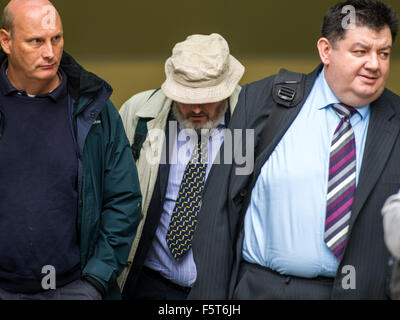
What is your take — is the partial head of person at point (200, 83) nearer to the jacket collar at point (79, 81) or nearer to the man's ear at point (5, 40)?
the jacket collar at point (79, 81)

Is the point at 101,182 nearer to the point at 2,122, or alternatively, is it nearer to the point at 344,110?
the point at 2,122

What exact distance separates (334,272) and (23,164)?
1431 mm

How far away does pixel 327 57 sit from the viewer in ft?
10.6

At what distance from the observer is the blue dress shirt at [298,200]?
3078 mm

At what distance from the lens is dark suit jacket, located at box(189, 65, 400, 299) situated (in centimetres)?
304

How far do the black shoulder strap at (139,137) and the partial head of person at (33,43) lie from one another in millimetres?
651

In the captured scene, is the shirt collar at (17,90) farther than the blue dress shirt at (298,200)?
Yes

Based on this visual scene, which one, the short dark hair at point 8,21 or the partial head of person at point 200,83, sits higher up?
the short dark hair at point 8,21

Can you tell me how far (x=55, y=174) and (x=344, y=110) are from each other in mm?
1306

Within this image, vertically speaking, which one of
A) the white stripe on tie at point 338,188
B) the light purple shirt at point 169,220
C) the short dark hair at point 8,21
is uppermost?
the short dark hair at point 8,21

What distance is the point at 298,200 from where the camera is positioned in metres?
3.08

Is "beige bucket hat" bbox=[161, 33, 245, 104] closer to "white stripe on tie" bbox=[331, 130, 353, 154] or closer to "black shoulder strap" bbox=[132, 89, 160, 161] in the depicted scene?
"black shoulder strap" bbox=[132, 89, 160, 161]

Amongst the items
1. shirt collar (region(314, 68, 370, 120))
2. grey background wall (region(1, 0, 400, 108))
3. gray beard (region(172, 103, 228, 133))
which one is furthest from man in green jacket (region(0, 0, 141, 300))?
grey background wall (region(1, 0, 400, 108))

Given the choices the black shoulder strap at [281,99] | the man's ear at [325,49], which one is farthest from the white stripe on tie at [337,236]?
the man's ear at [325,49]
